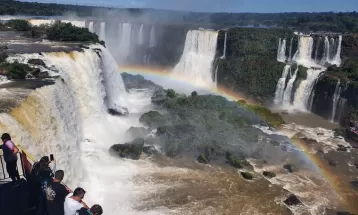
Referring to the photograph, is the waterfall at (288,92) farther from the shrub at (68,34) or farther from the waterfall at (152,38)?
the waterfall at (152,38)

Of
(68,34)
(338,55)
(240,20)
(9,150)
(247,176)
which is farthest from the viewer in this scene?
(240,20)

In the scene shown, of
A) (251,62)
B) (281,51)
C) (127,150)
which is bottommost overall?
(127,150)

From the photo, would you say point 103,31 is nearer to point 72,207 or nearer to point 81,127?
point 81,127

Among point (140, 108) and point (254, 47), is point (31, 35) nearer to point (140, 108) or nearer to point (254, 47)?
point (140, 108)

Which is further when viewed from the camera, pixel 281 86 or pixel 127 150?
pixel 281 86

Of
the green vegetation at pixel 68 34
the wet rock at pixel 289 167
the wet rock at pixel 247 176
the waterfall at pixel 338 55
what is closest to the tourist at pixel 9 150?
the wet rock at pixel 247 176

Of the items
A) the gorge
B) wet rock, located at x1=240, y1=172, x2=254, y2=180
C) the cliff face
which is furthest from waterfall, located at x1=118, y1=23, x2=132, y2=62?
wet rock, located at x1=240, y1=172, x2=254, y2=180

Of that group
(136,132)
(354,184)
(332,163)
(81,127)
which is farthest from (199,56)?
(354,184)
